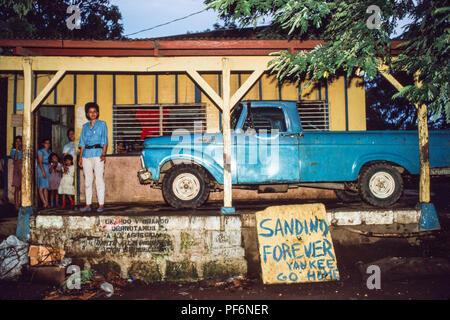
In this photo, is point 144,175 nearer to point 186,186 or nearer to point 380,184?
point 186,186

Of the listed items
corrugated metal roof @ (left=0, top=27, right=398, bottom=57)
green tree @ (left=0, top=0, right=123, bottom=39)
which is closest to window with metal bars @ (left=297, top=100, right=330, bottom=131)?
corrugated metal roof @ (left=0, top=27, right=398, bottom=57)

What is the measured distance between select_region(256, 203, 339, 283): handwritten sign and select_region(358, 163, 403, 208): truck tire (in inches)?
41.6

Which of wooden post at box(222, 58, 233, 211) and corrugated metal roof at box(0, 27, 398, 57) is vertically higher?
corrugated metal roof at box(0, 27, 398, 57)

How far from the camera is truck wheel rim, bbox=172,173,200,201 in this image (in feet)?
16.5

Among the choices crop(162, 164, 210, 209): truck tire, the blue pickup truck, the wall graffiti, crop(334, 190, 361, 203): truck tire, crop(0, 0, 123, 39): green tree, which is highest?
crop(0, 0, 123, 39): green tree

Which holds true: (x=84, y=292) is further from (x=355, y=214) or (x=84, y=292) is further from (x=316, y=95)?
(x=316, y=95)

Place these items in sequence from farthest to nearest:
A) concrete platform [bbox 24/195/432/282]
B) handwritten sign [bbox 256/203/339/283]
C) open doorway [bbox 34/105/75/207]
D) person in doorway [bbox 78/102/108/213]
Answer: open doorway [bbox 34/105/75/207], person in doorway [bbox 78/102/108/213], concrete platform [bbox 24/195/432/282], handwritten sign [bbox 256/203/339/283]

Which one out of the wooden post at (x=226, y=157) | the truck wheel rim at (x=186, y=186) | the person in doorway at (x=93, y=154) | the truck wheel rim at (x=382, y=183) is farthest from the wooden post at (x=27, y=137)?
the truck wheel rim at (x=382, y=183)

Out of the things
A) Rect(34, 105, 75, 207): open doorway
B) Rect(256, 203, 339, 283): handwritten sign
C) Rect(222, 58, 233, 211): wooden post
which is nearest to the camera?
Rect(256, 203, 339, 283): handwritten sign

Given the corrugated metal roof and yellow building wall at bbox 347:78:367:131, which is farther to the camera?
yellow building wall at bbox 347:78:367:131

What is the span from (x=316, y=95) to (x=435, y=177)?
346 cm

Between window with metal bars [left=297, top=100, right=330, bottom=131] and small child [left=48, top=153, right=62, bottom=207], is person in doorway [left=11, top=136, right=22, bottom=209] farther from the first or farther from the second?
window with metal bars [left=297, top=100, right=330, bottom=131]

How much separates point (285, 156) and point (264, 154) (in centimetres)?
36

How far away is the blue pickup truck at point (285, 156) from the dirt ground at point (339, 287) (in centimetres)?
86
